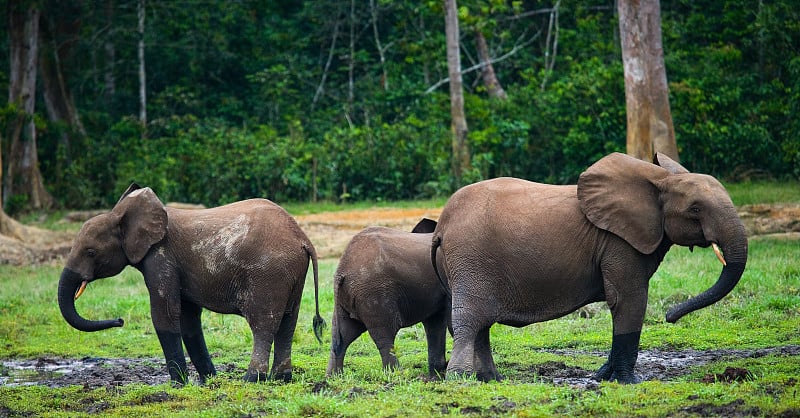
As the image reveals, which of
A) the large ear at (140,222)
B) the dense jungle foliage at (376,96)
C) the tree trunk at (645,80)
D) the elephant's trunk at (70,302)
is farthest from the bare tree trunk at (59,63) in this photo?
the large ear at (140,222)

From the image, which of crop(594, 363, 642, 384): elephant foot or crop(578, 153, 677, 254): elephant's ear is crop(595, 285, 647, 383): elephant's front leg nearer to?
crop(594, 363, 642, 384): elephant foot

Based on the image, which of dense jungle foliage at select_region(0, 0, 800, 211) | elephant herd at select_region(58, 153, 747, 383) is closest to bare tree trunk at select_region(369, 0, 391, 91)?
dense jungle foliage at select_region(0, 0, 800, 211)

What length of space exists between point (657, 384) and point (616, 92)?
1662 centimetres

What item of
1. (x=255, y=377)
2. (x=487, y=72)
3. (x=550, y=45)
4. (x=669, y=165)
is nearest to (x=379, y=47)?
(x=487, y=72)

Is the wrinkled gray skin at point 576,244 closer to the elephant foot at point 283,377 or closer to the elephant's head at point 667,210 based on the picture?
the elephant's head at point 667,210

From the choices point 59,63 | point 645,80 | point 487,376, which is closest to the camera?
point 487,376

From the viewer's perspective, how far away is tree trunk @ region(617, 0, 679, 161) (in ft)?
63.6

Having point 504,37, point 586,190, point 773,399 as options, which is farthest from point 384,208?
point 773,399

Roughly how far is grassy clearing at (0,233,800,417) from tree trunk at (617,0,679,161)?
3.92 metres

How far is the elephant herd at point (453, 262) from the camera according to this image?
28.5ft

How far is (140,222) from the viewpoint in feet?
31.8

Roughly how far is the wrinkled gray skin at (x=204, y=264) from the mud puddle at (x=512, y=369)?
804 mm

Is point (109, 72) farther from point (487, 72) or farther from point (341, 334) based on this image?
point (341, 334)

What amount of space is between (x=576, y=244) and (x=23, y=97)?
20.3m
